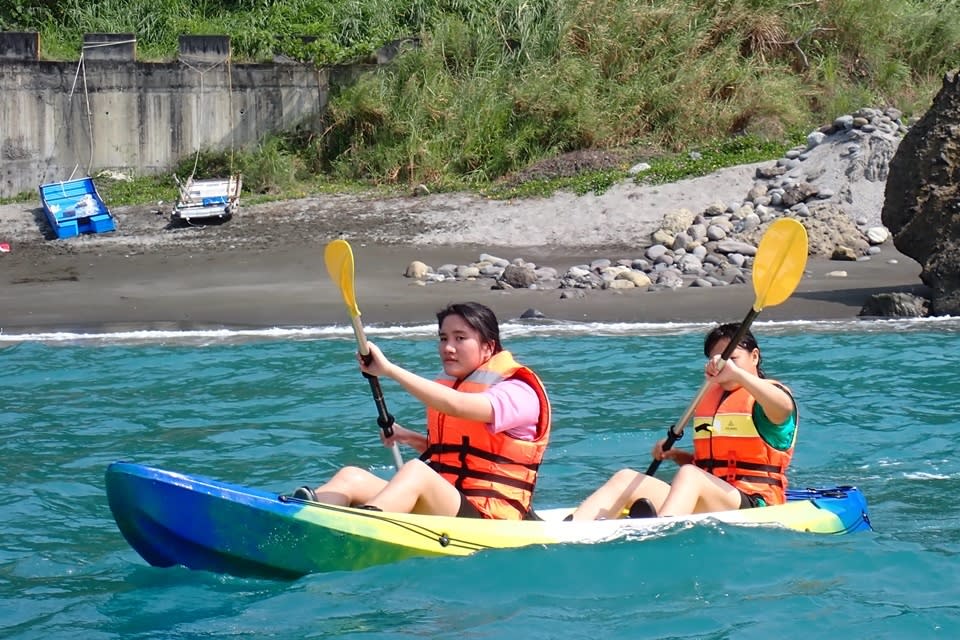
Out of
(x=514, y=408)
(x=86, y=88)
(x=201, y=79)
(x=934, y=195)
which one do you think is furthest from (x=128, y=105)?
(x=514, y=408)

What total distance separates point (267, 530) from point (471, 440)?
Result: 764mm

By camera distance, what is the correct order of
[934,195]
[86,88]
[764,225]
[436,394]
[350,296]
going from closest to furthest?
[436,394]
[350,296]
[934,195]
[764,225]
[86,88]

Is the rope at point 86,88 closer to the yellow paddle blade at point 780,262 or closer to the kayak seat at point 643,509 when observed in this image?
the yellow paddle blade at point 780,262

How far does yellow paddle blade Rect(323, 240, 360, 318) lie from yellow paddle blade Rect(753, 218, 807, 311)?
64.0 inches

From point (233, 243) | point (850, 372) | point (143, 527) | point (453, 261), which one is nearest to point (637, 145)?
point (453, 261)

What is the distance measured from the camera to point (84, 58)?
51.6 ft

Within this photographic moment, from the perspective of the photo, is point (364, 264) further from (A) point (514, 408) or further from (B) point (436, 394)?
(B) point (436, 394)

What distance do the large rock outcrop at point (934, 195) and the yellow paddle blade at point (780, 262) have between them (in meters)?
5.44

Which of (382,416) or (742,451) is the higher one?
(382,416)

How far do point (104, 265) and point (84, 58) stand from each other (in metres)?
4.10

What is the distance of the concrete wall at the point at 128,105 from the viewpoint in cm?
1573

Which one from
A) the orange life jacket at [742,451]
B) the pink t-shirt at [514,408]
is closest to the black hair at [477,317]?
the pink t-shirt at [514,408]

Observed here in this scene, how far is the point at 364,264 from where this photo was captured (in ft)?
40.9

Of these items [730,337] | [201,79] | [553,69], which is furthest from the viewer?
[553,69]
